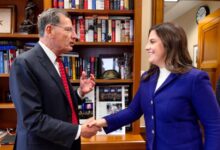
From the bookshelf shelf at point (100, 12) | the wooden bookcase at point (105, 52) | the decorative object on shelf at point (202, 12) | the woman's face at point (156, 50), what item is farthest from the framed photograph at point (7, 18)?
the decorative object on shelf at point (202, 12)

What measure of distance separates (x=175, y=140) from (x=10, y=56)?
5.24 ft

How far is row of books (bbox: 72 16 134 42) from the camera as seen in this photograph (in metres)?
2.27

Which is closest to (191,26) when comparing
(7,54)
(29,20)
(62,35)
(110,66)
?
(110,66)

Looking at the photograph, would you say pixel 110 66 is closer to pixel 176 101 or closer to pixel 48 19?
pixel 48 19

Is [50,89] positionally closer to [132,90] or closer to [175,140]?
[175,140]

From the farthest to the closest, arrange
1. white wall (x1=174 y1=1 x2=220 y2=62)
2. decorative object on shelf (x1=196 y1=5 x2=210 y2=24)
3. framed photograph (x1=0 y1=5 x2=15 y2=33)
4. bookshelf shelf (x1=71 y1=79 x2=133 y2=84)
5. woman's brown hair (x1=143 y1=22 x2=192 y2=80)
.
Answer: white wall (x1=174 y1=1 x2=220 y2=62) → decorative object on shelf (x1=196 y1=5 x2=210 y2=24) → framed photograph (x1=0 y1=5 x2=15 y2=33) → bookshelf shelf (x1=71 y1=79 x2=133 y2=84) → woman's brown hair (x1=143 y1=22 x2=192 y2=80)

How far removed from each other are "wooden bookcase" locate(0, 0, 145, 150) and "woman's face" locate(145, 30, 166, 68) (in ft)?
2.22

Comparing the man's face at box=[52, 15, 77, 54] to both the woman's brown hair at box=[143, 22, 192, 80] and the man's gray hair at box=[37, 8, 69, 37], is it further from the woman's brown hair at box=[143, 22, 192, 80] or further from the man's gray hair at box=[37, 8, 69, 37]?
the woman's brown hair at box=[143, 22, 192, 80]

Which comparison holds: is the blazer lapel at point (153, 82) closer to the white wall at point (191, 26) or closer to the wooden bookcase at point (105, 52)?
the wooden bookcase at point (105, 52)

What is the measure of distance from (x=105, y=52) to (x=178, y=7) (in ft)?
12.0

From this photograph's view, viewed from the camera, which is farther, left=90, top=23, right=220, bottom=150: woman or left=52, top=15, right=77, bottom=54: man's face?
left=52, top=15, right=77, bottom=54: man's face

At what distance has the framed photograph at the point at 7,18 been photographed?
2.37m

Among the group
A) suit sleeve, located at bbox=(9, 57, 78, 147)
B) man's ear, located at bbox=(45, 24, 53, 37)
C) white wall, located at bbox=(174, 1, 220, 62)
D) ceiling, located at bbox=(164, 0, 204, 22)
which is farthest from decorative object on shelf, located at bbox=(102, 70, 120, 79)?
white wall, located at bbox=(174, 1, 220, 62)

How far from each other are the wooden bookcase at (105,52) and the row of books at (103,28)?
46mm
